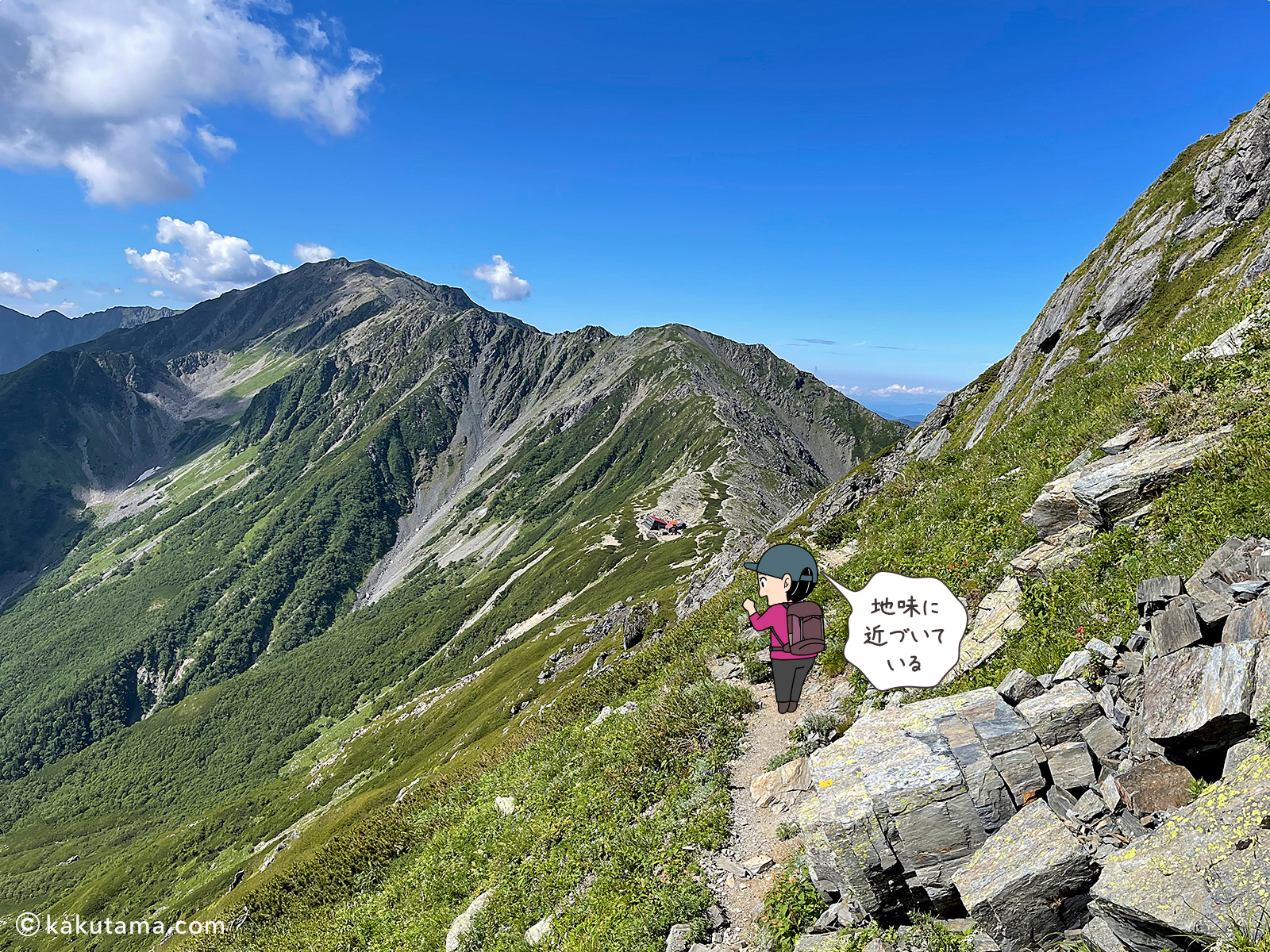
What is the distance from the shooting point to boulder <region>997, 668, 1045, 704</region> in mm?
8734

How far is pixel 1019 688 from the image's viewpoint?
877 centimetres

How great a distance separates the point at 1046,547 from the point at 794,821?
8.10m

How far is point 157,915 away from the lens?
425 ft

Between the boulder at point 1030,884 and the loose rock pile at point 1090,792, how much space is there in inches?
0.7

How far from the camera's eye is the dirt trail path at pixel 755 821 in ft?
30.9

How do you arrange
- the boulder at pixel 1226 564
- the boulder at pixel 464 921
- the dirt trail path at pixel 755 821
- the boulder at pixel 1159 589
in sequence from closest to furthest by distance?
the boulder at pixel 1226 564, the boulder at pixel 1159 589, the dirt trail path at pixel 755 821, the boulder at pixel 464 921

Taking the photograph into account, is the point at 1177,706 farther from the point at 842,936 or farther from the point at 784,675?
the point at 784,675

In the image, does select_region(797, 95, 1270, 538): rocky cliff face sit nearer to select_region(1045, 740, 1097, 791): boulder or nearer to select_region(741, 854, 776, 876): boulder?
select_region(1045, 740, 1097, 791): boulder

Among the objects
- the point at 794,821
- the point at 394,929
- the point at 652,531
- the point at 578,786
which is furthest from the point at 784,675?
the point at 652,531

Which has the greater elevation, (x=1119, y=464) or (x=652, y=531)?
(x=1119, y=464)

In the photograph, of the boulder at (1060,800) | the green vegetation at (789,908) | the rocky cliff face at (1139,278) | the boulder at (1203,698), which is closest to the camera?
the boulder at (1203,698)

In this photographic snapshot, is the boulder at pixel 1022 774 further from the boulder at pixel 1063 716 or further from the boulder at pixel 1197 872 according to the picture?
the boulder at pixel 1197 872

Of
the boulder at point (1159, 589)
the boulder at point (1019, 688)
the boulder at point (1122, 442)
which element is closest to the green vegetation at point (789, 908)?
the boulder at point (1019, 688)

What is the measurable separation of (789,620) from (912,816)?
7.10 meters
